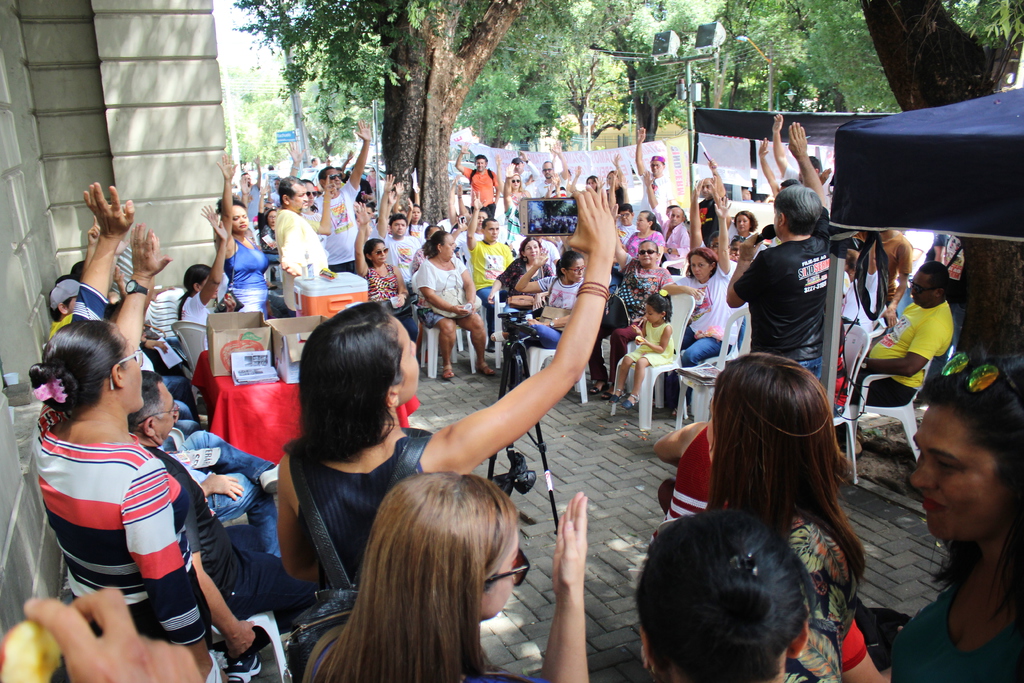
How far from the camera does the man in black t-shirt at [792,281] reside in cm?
417

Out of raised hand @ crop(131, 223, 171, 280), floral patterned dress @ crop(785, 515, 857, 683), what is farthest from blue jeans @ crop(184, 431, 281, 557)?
floral patterned dress @ crop(785, 515, 857, 683)

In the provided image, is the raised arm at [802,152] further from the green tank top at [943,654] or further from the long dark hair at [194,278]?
the long dark hair at [194,278]

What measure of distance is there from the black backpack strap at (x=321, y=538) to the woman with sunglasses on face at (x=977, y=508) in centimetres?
138

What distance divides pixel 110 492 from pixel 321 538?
0.75m

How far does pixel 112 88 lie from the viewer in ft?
24.6

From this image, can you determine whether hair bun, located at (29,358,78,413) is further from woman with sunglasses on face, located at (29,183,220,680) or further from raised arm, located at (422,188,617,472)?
raised arm, located at (422,188,617,472)

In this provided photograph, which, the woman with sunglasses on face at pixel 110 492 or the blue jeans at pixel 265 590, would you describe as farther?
the blue jeans at pixel 265 590

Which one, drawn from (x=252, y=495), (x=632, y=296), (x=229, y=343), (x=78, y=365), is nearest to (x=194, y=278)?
(x=229, y=343)

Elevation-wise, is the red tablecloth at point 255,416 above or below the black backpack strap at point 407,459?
below

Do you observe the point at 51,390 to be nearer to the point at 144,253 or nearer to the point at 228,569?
the point at 228,569

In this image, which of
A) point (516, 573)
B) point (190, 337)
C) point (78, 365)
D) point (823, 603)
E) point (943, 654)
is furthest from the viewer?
point (190, 337)

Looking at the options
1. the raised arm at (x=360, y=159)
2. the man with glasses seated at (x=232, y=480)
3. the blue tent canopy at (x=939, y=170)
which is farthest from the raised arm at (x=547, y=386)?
the raised arm at (x=360, y=159)

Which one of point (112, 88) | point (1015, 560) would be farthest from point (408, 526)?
point (112, 88)

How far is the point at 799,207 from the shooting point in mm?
4133
